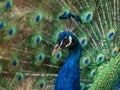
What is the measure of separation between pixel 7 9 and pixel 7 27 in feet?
0.52

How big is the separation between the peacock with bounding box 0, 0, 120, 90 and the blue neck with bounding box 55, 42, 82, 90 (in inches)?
22.7

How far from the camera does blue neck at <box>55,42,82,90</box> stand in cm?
509

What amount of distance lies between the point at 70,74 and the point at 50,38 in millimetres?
773

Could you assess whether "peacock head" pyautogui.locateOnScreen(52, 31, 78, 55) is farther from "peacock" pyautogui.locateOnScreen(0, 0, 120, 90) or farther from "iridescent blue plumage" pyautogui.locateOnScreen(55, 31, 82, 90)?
"peacock" pyautogui.locateOnScreen(0, 0, 120, 90)

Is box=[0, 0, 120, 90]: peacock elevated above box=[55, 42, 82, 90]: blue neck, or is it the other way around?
box=[0, 0, 120, 90]: peacock

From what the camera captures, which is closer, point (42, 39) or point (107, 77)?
point (107, 77)

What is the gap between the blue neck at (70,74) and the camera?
509 centimetres

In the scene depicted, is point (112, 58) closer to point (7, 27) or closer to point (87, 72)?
point (87, 72)

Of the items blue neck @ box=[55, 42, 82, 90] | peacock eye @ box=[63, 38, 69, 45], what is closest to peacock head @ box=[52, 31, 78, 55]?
peacock eye @ box=[63, 38, 69, 45]

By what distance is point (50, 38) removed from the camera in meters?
5.81

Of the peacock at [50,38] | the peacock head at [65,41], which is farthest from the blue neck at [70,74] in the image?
the peacock at [50,38]

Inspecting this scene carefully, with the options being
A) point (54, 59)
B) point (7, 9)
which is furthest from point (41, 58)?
point (7, 9)

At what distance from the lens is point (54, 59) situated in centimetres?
584

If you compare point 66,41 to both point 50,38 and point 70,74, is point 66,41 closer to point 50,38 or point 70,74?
point 70,74
